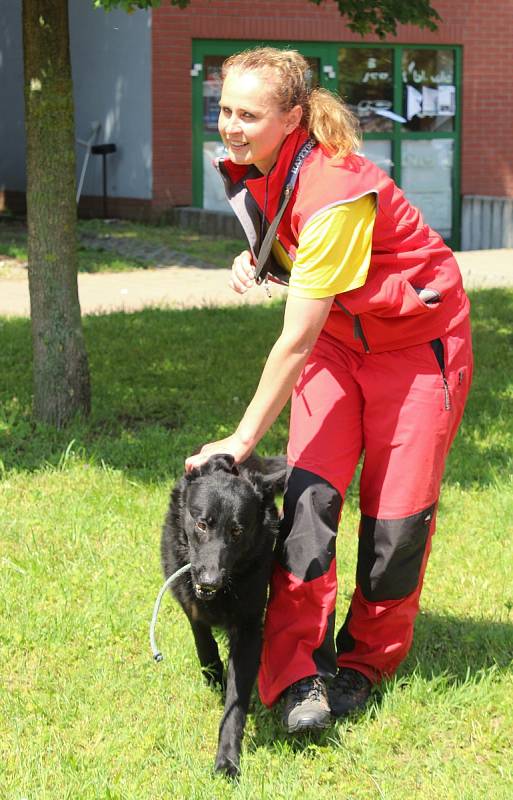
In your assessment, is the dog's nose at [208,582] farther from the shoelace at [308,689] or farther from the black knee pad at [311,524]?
the shoelace at [308,689]

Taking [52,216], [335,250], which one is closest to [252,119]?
[335,250]

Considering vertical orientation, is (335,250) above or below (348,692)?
above

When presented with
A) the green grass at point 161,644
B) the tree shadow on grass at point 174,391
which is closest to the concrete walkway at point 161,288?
the tree shadow on grass at point 174,391

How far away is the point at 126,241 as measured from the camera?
14.9 metres

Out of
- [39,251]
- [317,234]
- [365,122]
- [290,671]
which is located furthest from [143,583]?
[365,122]

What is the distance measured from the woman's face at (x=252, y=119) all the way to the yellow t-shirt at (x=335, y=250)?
29cm

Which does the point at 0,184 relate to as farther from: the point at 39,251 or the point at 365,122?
Answer: the point at 39,251

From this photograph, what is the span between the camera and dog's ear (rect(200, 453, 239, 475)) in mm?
3357

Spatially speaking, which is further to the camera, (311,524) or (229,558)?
(311,524)

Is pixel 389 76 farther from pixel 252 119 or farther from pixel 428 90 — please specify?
pixel 252 119

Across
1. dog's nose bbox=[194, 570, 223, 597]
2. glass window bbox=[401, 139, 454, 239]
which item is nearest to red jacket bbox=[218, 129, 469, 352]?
dog's nose bbox=[194, 570, 223, 597]

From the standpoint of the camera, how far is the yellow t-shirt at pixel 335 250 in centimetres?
306

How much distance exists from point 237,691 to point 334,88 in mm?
14340

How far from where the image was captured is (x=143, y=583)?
4.55 m
